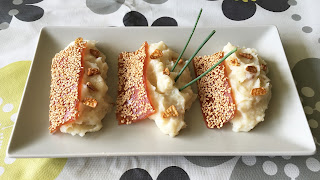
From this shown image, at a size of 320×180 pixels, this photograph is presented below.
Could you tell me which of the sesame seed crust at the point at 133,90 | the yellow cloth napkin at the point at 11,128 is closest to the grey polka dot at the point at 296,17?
the sesame seed crust at the point at 133,90

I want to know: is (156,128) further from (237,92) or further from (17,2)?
(17,2)

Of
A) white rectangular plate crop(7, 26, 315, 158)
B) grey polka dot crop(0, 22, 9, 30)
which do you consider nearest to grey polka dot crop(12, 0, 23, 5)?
grey polka dot crop(0, 22, 9, 30)

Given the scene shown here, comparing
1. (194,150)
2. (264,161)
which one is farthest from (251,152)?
(194,150)

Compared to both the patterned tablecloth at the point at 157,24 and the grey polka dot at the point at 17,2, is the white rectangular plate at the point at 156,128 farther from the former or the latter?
the grey polka dot at the point at 17,2

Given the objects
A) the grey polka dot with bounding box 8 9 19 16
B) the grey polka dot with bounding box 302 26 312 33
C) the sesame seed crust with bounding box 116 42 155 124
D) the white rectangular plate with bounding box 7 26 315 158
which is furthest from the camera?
the grey polka dot with bounding box 8 9 19 16

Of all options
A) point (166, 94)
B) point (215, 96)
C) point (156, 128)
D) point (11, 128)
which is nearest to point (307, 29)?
point (215, 96)

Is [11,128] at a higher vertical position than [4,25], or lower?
lower

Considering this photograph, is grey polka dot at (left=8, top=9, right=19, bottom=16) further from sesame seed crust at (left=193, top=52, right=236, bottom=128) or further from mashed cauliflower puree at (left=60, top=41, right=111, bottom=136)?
sesame seed crust at (left=193, top=52, right=236, bottom=128)
